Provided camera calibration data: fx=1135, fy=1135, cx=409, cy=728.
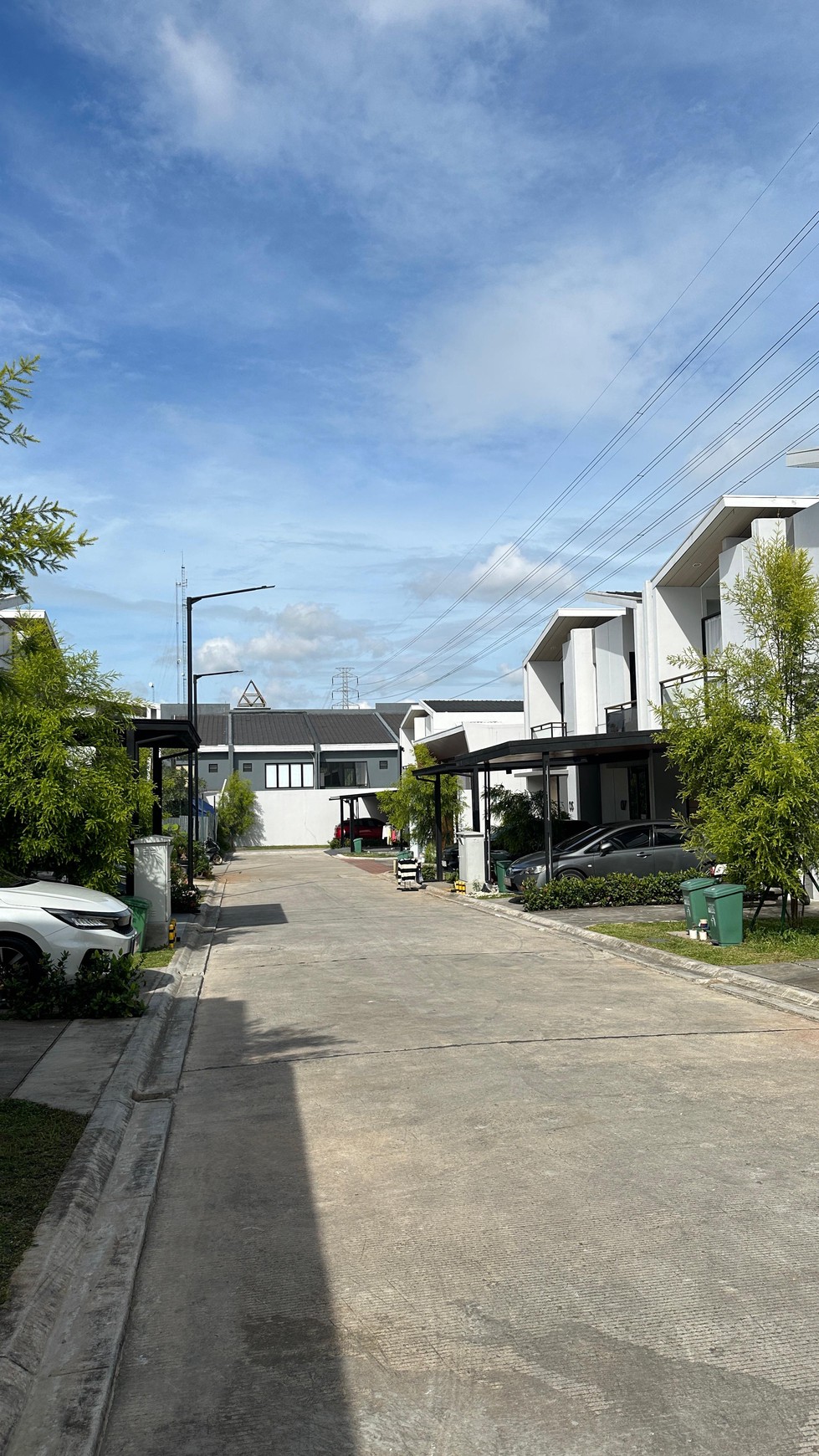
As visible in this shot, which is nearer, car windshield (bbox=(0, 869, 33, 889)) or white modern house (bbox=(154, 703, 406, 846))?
car windshield (bbox=(0, 869, 33, 889))

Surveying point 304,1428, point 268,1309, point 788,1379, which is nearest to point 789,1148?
point 788,1379

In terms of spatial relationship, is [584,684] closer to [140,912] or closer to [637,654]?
[637,654]

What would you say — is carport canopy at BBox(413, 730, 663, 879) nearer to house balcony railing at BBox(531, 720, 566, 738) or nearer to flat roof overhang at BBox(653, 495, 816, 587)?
house balcony railing at BBox(531, 720, 566, 738)

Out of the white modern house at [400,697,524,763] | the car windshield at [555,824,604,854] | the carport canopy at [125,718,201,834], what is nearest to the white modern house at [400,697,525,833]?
the white modern house at [400,697,524,763]

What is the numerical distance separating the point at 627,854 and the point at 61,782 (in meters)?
12.1

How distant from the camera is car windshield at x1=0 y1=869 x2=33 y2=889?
456 inches

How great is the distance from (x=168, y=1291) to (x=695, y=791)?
11.9 meters

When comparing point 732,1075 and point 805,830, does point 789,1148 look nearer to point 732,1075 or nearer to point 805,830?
point 732,1075

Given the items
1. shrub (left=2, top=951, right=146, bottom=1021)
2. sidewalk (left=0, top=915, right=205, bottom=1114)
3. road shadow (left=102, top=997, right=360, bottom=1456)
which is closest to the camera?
road shadow (left=102, top=997, right=360, bottom=1456)

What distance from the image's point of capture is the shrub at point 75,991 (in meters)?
10.8

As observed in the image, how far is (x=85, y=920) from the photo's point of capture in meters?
11.6

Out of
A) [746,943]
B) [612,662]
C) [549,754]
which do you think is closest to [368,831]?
[612,662]

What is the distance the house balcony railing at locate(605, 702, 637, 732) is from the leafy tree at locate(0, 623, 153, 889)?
670 inches

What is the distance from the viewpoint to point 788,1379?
3822 millimetres
